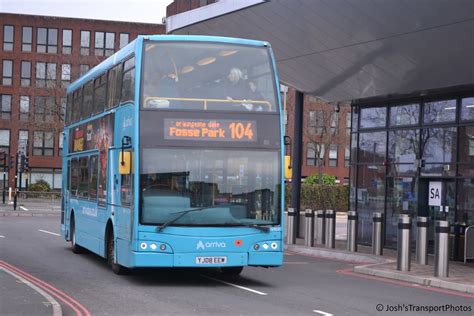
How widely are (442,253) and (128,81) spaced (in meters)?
6.61

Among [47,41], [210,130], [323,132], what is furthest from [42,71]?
[210,130]

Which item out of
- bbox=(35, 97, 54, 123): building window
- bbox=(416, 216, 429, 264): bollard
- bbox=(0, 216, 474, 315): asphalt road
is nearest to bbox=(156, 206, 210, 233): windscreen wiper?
bbox=(0, 216, 474, 315): asphalt road

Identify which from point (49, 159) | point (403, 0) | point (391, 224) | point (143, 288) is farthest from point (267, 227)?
point (49, 159)

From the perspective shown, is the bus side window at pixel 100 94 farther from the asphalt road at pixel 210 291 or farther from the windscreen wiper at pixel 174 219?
the windscreen wiper at pixel 174 219

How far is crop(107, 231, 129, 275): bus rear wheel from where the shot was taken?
1295cm

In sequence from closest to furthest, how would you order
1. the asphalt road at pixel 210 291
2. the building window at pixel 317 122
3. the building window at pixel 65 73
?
1. the asphalt road at pixel 210 291
2. the building window at pixel 65 73
3. the building window at pixel 317 122

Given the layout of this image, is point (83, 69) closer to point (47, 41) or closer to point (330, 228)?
point (47, 41)

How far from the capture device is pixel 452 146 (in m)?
17.6

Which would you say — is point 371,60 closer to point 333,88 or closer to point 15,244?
point 333,88

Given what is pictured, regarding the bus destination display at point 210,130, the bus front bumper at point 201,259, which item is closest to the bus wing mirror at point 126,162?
the bus destination display at point 210,130

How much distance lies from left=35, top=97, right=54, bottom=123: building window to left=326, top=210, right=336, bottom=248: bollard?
35939 mm

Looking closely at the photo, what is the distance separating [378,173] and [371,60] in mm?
4457

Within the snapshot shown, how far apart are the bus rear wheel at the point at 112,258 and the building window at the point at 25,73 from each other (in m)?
56.0

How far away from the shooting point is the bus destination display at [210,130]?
1154 cm
